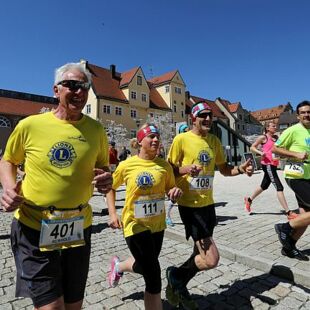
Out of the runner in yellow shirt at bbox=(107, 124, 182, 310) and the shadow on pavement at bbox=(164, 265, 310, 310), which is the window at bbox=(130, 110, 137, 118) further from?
the runner in yellow shirt at bbox=(107, 124, 182, 310)

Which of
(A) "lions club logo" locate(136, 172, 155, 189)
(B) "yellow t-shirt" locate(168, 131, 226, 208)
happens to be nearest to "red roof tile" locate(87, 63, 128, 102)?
(B) "yellow t-shirt" locate(168, 131, 226, 208)

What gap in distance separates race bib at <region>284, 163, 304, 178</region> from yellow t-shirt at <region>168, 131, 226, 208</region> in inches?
59.4

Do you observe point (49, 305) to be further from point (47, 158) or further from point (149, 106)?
point (149, 106)

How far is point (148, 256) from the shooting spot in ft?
10.0

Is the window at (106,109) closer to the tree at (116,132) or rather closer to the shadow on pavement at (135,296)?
Result: the tree at (116,132)

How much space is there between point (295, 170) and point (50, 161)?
3.58m

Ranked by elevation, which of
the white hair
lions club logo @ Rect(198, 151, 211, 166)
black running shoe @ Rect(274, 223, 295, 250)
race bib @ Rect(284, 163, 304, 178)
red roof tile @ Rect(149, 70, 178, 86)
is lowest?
black running shoe @ Rect(274, 223, 295, 250)

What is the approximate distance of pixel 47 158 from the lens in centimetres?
229

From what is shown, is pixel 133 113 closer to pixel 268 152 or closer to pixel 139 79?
pixel 139 79

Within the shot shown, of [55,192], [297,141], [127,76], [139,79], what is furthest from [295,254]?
[127,76]

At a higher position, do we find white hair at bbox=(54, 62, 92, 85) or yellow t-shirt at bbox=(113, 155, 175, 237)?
white hair at bbox=(54, 62, 92, 85)

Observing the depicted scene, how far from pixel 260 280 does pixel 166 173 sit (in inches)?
78.8

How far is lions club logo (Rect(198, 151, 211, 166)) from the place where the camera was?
12.1ft

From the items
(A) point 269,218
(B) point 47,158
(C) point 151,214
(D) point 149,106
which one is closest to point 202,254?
(C) point 151,214
